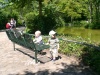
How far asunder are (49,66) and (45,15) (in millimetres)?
15474

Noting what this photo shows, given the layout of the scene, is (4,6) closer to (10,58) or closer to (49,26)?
(49,26)

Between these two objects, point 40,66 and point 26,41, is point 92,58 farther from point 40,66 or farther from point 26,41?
point 26,41

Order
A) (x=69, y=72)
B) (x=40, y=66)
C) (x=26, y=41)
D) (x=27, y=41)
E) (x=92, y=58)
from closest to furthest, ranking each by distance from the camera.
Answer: (x=69, y=72) < (x=92, y=58) < (x=40, y=66) < (x=27, y=41) < (x=26, y=41)

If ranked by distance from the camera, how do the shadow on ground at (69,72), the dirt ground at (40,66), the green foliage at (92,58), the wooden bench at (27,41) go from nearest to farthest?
the shadow on ground at (69,72)
the dirt ground at (40,66)
the green foliage at (92,58)
the wooden bench at (27,41)

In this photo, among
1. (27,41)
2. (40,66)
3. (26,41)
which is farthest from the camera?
(26,41)

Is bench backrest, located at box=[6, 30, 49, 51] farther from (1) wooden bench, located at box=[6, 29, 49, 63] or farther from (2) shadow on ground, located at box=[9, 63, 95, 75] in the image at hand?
(2) shadow on ground, located at box=[9, 63, 95, 75]

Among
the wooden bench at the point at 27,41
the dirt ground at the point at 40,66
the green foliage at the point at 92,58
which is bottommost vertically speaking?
the dirt ground at the point at 40,66

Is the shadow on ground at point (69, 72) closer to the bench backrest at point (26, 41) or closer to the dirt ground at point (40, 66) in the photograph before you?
the dirt ground at point (40, 66)

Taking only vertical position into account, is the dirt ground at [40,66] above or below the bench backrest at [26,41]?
below

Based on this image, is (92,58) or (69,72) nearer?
(69,72)

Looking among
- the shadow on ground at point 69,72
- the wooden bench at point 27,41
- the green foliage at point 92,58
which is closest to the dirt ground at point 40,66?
the shadow on ground at point 69,72

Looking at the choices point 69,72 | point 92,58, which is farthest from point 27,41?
point 92,58

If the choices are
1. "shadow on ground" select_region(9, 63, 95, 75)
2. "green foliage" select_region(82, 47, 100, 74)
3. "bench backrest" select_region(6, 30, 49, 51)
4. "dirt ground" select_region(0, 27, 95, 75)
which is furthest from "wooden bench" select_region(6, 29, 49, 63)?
"green foliage" select_region(82, 47, 100, 74)

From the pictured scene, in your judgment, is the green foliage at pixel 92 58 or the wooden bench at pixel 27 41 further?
the wooden bench at pixel 27 41
